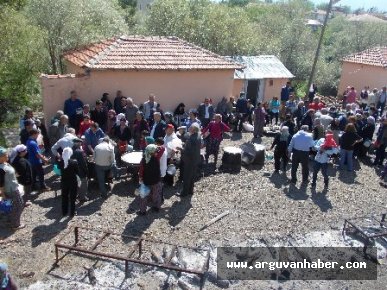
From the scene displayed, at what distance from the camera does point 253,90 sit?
21.2 metres

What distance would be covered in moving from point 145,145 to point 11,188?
3.51 m

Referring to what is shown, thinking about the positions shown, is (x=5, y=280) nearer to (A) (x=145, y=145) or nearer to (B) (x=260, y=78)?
(A) (x=145, y=145)

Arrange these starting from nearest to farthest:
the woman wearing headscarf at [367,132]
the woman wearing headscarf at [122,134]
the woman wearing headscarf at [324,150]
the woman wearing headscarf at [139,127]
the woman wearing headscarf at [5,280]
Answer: the woman wearing headscarf at [5,280]
the woman wearing headscarf at [324,150]
the woman wearing headscarf at [122,134]
the woman wearing headscarf at [139,127]
the woman wearing headscarf at [367,132]

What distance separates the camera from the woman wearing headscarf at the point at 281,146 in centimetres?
1125

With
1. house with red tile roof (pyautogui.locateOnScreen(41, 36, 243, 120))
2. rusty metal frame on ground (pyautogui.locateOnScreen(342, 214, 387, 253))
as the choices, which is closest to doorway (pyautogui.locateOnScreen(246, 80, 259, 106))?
house with red tile roof (pyautogui.locateOnScreen(41, 36, 243, 120))

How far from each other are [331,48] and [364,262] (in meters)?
34.3

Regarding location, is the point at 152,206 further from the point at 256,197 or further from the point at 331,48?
the point at 331,48

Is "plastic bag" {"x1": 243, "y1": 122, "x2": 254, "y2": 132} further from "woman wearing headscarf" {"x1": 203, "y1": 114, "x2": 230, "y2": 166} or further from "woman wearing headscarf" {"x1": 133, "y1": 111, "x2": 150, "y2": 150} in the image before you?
"woman wearing headscarf" {"x1": 133, "y1": 111, "x2": 150, "y2": 150}

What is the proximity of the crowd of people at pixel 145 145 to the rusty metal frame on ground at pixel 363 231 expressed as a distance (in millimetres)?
1760

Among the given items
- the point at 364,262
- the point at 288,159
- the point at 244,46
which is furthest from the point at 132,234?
the point at 244,46

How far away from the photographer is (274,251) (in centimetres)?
810

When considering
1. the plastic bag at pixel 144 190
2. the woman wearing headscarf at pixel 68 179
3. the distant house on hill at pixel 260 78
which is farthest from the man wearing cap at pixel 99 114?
the distant house on hill at pixel 260 78

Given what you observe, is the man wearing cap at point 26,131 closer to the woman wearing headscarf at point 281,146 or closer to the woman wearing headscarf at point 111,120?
the woman wearing headscarf at point 111,120

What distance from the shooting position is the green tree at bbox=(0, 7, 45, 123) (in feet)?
52.6
